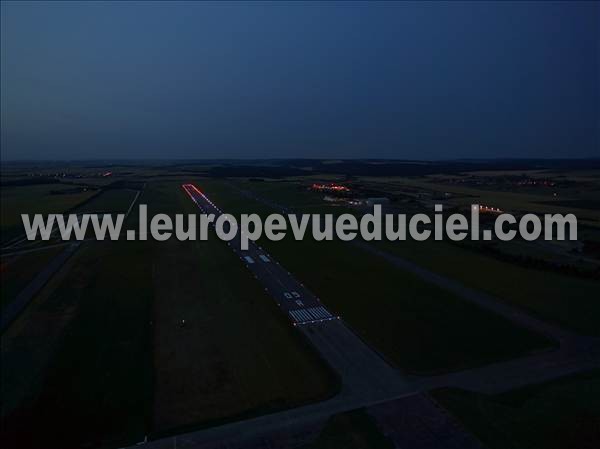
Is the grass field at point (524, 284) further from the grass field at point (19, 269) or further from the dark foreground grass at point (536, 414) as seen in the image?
the grass field at point (19, 269)

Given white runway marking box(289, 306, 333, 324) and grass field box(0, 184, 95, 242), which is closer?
white runway marking box(289, 306, 333, 324)

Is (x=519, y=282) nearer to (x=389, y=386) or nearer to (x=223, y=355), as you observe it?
(x=389, y=386)

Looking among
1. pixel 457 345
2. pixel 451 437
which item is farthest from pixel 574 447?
pixel 457 345

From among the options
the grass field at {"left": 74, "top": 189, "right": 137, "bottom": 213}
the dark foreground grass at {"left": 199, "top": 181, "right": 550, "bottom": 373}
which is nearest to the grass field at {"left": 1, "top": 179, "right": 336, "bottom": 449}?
the dark foreground grass at {"left": 199, "top": 181, "right": 550, "bottom": 373}

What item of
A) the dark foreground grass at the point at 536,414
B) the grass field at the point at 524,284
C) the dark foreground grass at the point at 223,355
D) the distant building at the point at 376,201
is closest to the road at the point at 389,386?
the dark foreground grass at the point at 536,414

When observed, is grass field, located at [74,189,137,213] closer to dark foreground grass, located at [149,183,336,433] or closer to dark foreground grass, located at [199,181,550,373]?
dark foreground grass, located at [149,183,336,433]

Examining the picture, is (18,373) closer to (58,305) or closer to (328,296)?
(58,305)

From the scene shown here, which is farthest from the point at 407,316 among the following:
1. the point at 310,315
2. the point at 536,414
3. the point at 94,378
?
the point at 94,378

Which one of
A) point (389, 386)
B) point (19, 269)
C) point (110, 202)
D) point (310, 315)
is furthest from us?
point (110, 202)
